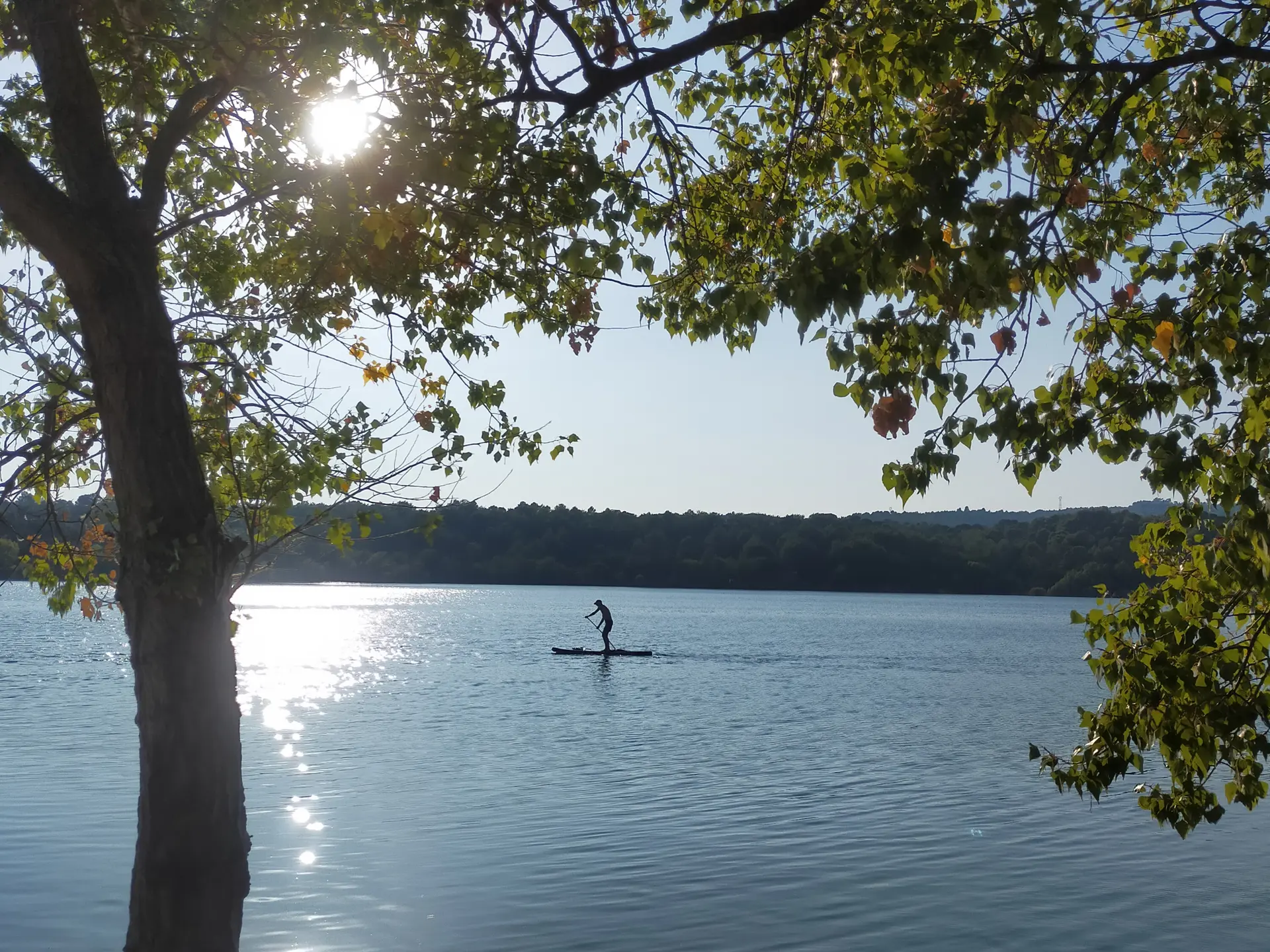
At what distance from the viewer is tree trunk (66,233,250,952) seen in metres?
5.73

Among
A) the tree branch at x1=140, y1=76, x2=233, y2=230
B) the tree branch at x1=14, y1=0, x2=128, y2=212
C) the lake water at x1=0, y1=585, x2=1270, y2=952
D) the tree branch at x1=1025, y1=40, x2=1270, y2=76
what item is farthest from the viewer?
the lake water at x1=0, y1=585, x2=1270, y2=952

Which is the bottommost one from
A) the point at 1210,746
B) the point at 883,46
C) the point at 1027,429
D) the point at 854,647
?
the point at 854,647

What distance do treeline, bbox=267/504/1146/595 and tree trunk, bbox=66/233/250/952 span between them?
119 meters

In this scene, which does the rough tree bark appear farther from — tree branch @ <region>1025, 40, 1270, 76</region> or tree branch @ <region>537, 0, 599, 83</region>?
tree branch @ <region>1025, 40, 1270, 76</region>

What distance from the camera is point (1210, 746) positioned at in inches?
244

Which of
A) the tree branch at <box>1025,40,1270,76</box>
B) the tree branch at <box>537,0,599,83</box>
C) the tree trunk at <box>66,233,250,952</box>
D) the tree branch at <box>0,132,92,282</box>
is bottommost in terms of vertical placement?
the tree trunk at <box>66,233,250,952</box>

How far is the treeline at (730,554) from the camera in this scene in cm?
13400

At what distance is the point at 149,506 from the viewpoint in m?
5.75

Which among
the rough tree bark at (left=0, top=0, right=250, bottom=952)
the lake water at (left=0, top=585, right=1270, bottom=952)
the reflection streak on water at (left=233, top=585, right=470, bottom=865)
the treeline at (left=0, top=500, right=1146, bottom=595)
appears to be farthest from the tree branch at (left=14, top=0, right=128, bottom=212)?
the treeline at (left=0, top=500, right=1146, bottom=595)

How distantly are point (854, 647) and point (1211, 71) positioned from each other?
55.0 meters

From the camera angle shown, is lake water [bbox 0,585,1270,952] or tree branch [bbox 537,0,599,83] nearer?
tree branch [bbox 537,0,599,83]

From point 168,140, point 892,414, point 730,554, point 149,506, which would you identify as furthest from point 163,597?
point 730,554

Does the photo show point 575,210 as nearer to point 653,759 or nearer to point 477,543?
point 653,759

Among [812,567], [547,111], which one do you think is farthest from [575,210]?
[812,567]
